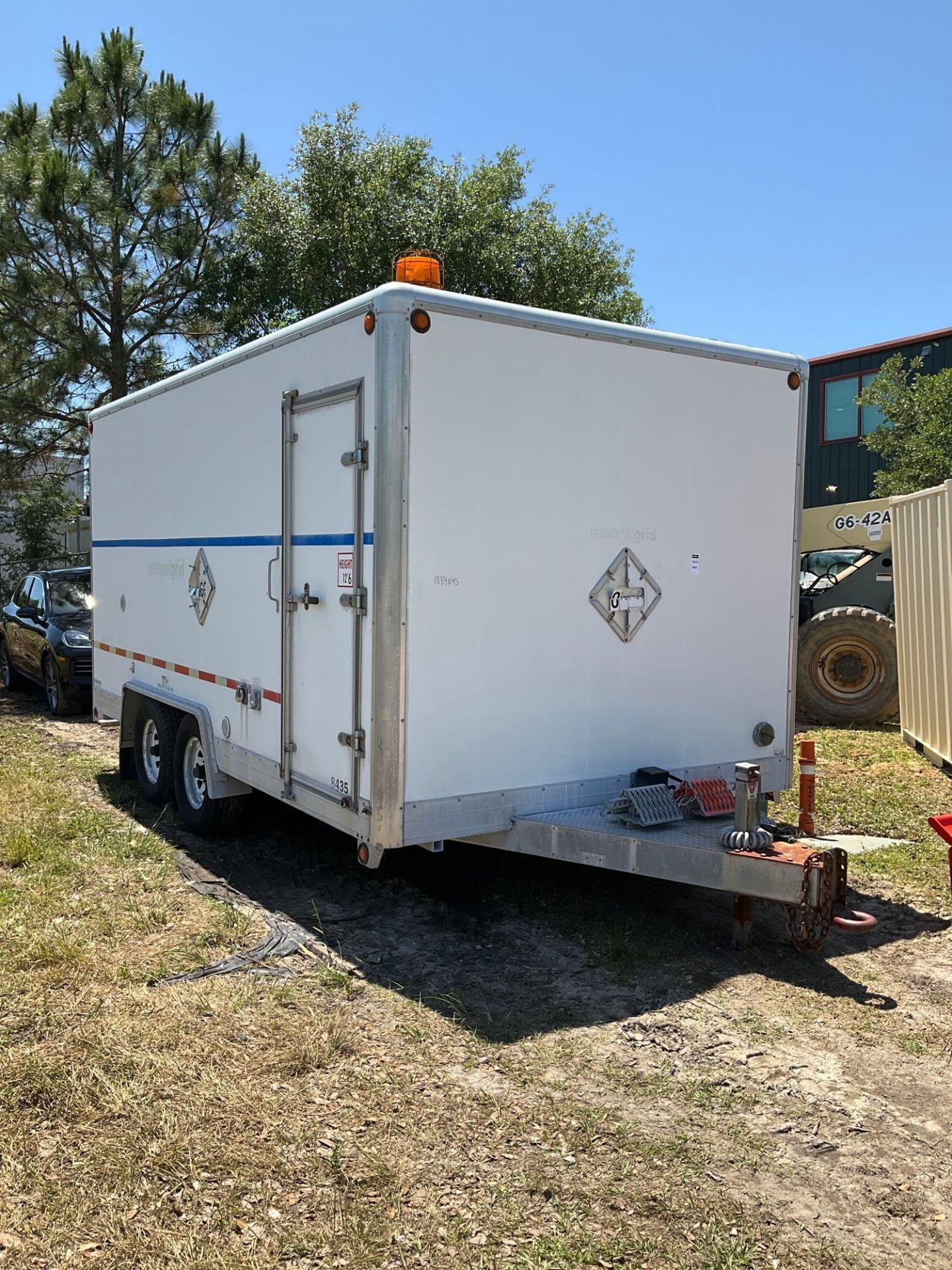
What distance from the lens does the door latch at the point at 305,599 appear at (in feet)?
17.0

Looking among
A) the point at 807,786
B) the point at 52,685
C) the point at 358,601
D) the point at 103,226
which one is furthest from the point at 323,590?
the point at 103,226

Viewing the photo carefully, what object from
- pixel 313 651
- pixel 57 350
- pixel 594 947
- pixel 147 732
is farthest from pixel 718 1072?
pixel 57 350

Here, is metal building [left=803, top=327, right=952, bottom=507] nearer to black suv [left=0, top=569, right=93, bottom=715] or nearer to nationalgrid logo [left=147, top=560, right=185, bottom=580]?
black suv [left=0, top=569, right=93, bottom=715]

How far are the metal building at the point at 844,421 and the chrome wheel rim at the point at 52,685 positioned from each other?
14443 millimetres

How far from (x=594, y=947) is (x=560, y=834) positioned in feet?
1.91

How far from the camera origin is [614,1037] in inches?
161

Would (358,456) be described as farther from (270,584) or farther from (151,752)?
(151,752)

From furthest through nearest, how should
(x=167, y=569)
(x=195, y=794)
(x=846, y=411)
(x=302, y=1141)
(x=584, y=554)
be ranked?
1. (x=846, y=411)
2. (x=167, y=569)
3. (x=195, y=794)
4. (x=584, y=554)
5. (x=302, y=1141)

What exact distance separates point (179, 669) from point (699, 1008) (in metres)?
4.16

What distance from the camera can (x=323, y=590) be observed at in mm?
5098

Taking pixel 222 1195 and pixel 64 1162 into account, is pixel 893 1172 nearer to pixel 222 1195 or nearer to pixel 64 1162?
pixel 222 1195

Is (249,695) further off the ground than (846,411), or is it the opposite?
(846,411)


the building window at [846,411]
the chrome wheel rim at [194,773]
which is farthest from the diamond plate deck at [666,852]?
the building window at [846,411]

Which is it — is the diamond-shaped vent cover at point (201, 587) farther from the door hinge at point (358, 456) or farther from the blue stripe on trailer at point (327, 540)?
the door hinge at point (358, 456)
